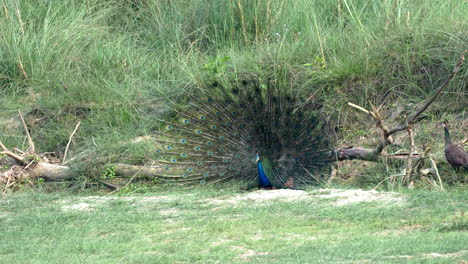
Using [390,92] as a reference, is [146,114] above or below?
below

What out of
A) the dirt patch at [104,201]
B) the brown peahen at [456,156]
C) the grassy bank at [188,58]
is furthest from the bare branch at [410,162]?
the dirt patch at [104,201]

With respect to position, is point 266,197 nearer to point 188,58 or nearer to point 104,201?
point 104,201

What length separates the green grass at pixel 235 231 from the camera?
4.94 meters

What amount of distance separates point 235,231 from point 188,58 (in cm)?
601

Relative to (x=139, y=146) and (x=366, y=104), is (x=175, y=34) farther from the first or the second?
(x=366, y=104)

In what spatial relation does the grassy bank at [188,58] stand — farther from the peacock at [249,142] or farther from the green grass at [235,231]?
the green grass at [235,231]

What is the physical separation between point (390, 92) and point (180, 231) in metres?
4.41

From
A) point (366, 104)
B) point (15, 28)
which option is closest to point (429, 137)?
point (366, 104)

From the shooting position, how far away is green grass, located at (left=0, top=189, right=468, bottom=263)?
4938mm

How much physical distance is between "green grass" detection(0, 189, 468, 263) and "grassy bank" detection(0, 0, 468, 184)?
2.21 meters

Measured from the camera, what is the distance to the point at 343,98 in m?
9.23

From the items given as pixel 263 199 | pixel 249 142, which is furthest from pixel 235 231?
pixel 249 142

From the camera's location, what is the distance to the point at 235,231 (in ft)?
19.0

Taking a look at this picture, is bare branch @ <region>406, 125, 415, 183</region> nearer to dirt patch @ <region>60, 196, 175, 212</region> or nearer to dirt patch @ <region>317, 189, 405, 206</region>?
dirt patch @ <region>317, 189, 405, 206</region>
